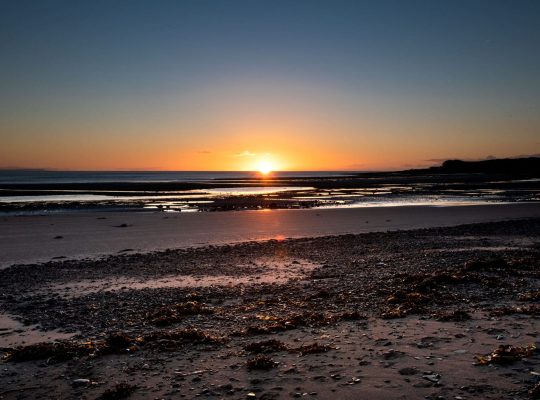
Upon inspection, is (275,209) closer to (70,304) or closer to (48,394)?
(70,304)

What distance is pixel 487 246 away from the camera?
61.3 ft

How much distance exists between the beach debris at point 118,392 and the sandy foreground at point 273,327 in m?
0.02

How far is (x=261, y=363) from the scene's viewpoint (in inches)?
281

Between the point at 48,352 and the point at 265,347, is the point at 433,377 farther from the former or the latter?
the point at 48,352

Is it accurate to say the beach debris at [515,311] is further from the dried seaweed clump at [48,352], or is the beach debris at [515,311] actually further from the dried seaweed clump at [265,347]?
the dried seaweed clump at [48,352]

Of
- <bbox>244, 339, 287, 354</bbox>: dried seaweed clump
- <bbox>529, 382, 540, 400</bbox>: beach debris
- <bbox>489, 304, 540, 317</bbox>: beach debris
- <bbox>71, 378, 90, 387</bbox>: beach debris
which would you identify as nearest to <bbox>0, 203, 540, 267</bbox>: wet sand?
<bbox>71, 378, 90, 387</bbox>: beach debris

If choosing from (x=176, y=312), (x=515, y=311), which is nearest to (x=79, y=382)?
(x=176, y=312)

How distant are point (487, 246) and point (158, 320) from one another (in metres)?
14.4

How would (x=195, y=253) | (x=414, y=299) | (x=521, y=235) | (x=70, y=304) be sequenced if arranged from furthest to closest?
(x=521, y=235) → (x=195, y=253) → (x=70, y=304) → (x=414, y=299)

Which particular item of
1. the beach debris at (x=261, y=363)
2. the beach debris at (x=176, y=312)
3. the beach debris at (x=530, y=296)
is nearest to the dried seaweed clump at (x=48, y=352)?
the beach debris at (x=176, y=312)

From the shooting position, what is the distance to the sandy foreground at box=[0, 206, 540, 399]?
6.56 m

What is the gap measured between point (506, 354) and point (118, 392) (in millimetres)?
5682

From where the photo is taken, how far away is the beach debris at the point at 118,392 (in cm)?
634

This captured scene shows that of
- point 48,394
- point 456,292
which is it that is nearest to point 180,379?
point 48,394
